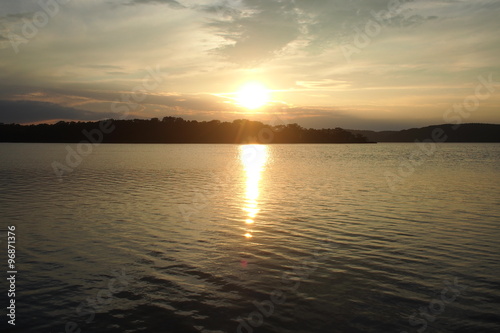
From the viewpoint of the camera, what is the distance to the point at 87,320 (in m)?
11.0

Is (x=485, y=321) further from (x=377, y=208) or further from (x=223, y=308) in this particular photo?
(x=377, y=208)

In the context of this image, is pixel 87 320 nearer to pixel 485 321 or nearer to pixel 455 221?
pixel 485 321

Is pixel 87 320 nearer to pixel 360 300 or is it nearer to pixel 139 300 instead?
pixel 139 300

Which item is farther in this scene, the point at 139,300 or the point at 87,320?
the point at 139,300

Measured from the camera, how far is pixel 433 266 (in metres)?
15.9

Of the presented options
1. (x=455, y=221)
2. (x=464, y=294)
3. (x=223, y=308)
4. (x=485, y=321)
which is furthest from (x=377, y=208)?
(x=223, y=308)

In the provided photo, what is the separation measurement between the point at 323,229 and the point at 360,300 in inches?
400

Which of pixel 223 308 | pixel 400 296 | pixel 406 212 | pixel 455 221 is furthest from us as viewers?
pixel 406 212

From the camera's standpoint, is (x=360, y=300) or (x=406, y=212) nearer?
(x=360, y=300)

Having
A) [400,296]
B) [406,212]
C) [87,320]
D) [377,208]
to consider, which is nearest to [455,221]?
[406,212]

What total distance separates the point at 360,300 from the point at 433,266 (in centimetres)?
545

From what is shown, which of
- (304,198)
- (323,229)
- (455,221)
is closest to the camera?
(323,229)

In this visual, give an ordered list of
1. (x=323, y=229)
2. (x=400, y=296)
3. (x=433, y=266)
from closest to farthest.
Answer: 1. (x=400, y=296)
2. (x=433, y=266)
3. (x=323, y=229)

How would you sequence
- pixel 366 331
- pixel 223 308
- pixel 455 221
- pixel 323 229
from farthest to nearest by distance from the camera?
pixel 455 221 < pixel 323 229 < pixel 223 308 < pixel 366 331
